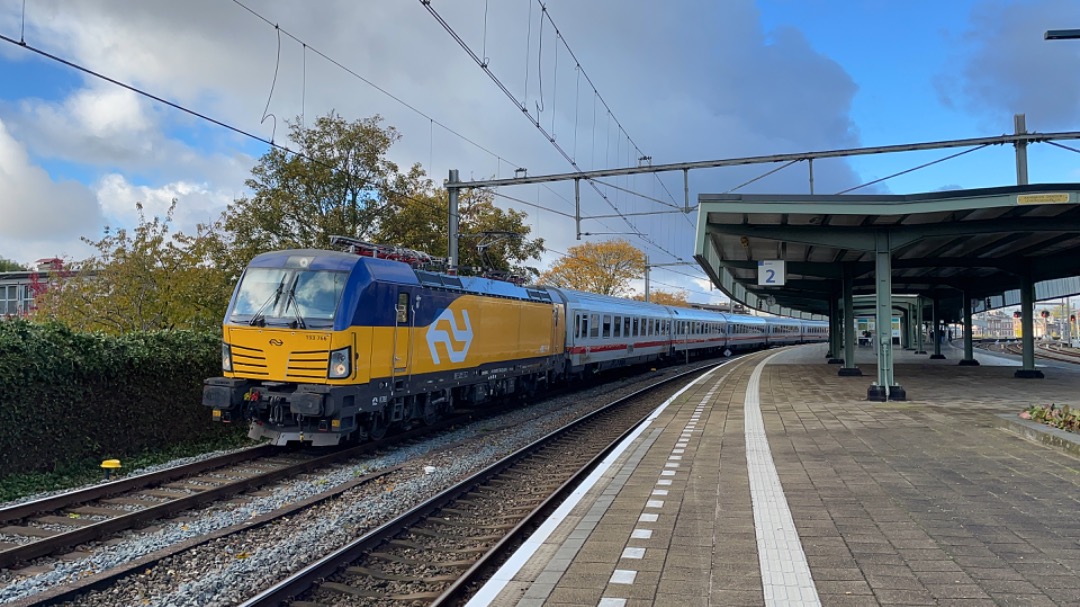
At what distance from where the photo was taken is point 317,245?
55.5 ft

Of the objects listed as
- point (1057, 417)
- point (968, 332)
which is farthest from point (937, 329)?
point (1057, 417)

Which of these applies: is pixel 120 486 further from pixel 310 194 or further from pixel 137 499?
pixel 310 194

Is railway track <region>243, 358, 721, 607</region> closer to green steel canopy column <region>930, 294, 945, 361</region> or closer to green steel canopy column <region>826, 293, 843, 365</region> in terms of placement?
green steel canopy column <region>826, 293, 843, 365</region>

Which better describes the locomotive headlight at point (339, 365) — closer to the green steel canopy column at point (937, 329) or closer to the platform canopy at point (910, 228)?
the platform canopy at point (910, 228)

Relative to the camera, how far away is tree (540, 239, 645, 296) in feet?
165

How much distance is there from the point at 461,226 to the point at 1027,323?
19.1 meters

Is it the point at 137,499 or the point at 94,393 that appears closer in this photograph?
the point at 137,499

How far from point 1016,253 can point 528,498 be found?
19.1 metres

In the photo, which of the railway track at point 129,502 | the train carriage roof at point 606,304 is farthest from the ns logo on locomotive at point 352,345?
the train carriage roof at point 606,304

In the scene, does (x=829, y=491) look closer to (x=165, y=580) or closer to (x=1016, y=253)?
(x=165, y=580)

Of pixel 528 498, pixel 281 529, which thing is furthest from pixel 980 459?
pixel 281 529

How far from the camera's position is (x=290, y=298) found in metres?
9.63

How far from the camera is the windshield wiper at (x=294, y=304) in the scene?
30.9 ft

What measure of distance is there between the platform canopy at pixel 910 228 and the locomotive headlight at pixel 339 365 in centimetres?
862
